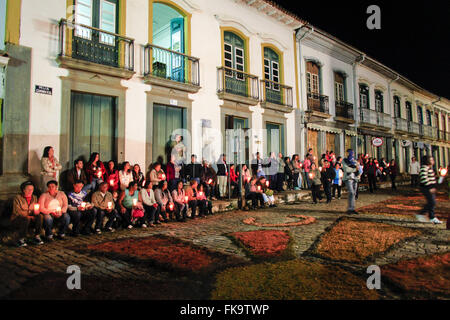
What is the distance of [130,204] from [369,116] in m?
19.1

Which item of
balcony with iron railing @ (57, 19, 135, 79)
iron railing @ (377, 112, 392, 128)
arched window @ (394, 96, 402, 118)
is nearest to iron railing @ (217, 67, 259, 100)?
balcony with iron railing @ (57, 19, 135, 79)

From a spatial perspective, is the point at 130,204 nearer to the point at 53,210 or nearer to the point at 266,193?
the point at 53,210

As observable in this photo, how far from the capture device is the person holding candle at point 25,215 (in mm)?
5512

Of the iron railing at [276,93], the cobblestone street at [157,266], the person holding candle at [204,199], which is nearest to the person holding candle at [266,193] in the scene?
the person holding candle at [204,199]

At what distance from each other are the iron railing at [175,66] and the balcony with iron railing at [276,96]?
12.9 feet

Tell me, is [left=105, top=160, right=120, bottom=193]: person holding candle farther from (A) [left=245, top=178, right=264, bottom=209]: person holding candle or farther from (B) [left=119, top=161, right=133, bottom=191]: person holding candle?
(A) [left=245, top=178, right=264, bottom=209]: person holding candle

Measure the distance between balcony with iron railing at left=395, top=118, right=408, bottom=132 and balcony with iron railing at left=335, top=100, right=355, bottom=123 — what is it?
25.8 feet

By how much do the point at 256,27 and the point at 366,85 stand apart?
11097 mm

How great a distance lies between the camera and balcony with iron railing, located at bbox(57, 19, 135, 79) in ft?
26.5

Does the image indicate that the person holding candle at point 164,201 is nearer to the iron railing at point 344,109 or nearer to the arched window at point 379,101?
the iron railing at point 344,109
